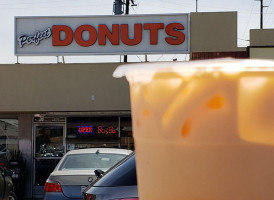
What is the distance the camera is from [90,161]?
30.5 feet

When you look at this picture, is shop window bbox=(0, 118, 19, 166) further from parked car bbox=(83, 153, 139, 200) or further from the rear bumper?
parked car bbox=(83, 153, 139, 200)

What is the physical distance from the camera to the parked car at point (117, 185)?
17.1ft

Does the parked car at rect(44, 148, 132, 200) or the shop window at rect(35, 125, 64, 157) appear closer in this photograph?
the parked car at rect(44, 148, 132, 200)

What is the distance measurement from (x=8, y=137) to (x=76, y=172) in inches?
304

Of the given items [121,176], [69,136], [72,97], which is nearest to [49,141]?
[69,136]

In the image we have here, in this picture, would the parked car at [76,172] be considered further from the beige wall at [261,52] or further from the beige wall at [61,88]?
the beige wall at [261,52]

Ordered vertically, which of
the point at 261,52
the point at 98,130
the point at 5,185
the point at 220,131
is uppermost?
the point at 261,52

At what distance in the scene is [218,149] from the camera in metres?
1.53

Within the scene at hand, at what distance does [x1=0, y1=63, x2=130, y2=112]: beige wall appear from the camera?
1454 cm

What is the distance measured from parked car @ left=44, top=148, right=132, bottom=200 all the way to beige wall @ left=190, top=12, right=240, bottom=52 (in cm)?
669

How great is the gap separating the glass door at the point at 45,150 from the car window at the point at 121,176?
1027cm

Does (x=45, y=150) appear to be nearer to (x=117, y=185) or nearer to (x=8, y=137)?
(x=8, y=137)

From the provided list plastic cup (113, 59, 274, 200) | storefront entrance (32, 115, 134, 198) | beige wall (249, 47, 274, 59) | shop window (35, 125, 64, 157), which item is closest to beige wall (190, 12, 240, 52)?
beige wall (249, 47, 274, 59)

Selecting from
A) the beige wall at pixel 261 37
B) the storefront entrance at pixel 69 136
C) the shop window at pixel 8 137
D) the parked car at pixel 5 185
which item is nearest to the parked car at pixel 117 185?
the parked car at pixel 5 185
